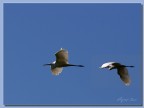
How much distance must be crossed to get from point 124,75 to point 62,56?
2.90 ft

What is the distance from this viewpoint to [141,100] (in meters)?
8.54

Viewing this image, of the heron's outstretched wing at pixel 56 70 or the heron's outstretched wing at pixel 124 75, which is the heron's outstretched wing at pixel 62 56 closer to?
the heron's outstretched wing at pixel 56 70

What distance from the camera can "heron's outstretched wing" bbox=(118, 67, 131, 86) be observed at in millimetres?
8711

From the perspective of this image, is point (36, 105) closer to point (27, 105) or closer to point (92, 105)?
point (27, 105)

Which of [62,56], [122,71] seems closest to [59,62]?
[62,56]

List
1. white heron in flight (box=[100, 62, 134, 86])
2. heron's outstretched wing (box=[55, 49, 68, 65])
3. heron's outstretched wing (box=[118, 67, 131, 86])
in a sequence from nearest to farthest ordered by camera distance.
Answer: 1. heron's outstretched wing (box=[55, 49, 68, 65])
2. white heron in flight (box=[100, 62, 134, 86])
3. heron's outstretched wing (box=[118, 67, 131, 86])

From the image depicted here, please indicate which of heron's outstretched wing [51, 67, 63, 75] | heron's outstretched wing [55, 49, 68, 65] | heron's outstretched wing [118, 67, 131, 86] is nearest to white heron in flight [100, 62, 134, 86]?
heron's outstretched wing [118, 67, 131, 86]

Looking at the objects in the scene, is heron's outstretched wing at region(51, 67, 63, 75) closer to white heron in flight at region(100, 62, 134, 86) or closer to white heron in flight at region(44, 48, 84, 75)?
white heron in flight at region(44, 48, 84, 75)

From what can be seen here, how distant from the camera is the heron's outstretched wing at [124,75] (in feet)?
28.6

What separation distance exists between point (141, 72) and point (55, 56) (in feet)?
3.70

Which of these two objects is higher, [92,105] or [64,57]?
[64,57]

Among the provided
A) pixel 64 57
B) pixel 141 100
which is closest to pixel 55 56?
pixel 64 57

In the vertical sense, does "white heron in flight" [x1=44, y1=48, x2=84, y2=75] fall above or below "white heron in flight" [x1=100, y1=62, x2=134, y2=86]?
above

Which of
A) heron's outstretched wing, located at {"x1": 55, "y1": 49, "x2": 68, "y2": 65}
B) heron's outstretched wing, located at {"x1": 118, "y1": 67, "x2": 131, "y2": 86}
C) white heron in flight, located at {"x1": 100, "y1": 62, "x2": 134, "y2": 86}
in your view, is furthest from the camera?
heron's outstretched wing, located at {"x1": 118, "y1": 67, "x2": 131, "y2": 86}
